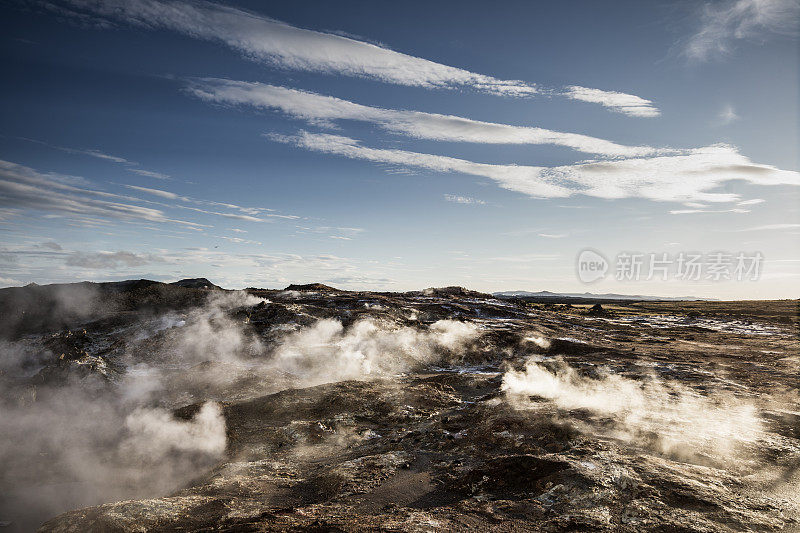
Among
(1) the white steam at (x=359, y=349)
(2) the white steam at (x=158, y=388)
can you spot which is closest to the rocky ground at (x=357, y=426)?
(2) the white steam at (x=158, y=388)

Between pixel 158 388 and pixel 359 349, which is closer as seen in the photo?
pixel 158 388

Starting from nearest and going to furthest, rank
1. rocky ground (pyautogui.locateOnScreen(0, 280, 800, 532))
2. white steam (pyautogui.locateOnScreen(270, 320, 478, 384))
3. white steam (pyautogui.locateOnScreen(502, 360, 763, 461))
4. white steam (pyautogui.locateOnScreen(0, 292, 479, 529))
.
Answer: rocky ground (pyautogui.locateOnScreen(0, 280, 800, 532))
white steam (pyautogui.locateOnScreen(502, 360, 763, 461))
white steam (pyautogui.locateOnScreen(0, 292, 479, 529))
white steam (pyautogui.locateOnScreen(270, 320, 478, 384))

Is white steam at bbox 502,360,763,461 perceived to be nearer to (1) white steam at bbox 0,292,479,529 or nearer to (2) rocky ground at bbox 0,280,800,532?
(2) rocky ground at bbox 0,280,800,532

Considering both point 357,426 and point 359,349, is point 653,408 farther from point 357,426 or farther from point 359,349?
point 359,349

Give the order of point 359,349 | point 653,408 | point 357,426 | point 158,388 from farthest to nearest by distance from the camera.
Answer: point 359,349
point 158,388
point 357,426
point 653,408

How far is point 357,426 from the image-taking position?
1864cm

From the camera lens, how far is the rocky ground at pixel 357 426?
10.1 meters

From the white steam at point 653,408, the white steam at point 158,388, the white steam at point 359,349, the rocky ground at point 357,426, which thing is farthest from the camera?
the white steam at point 359,349

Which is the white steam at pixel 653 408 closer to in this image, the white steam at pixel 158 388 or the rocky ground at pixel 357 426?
the rocky ground at pixel 357 426

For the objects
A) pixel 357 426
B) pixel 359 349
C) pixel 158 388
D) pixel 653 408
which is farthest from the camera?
pixel 359 349

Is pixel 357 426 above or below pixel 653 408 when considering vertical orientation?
below

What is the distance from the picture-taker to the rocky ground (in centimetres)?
1006

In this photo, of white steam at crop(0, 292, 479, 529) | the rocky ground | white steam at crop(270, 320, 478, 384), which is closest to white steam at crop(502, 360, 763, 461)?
the rocky ground

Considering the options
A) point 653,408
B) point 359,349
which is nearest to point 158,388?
point 359,349
